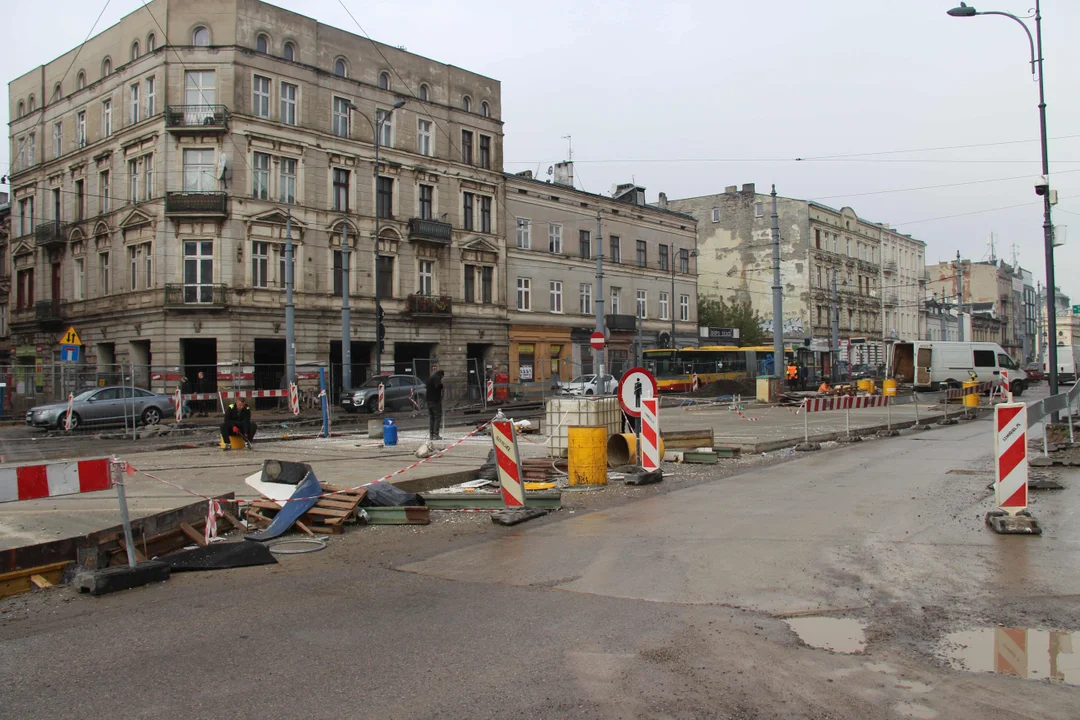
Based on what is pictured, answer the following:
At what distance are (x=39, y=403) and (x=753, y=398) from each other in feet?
101

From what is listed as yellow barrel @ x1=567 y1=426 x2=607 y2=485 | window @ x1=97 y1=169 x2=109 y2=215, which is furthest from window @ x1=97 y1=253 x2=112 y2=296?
yellow barrel @ x1=567 y1=426 x2=607 y2=485

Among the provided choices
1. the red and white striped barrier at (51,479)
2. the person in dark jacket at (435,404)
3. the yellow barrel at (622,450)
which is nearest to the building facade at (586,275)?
the person in dark jacket at (435,404)

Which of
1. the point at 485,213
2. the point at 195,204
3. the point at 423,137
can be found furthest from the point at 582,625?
the point at 485,213

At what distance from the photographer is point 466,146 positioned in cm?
4472

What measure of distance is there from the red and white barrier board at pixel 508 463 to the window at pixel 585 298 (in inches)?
1642

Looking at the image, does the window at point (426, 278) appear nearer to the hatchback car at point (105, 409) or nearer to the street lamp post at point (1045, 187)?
the hatchback car at point (105, 409)

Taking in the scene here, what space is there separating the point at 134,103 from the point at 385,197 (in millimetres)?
11715

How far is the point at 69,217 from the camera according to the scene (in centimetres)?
4047

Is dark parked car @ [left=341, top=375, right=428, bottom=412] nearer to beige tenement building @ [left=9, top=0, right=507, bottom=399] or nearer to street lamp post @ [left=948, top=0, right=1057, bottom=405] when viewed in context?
beige tenement building @ [left=9, top=0, right=507, bottom=399]

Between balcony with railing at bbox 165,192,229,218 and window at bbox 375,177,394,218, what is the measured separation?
826 cm

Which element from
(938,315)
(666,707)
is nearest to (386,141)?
(666,707)

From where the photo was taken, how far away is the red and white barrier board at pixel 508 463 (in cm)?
955

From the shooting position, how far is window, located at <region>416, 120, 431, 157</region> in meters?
42.2

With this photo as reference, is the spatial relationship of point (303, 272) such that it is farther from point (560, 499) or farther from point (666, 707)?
point (666, 707)
